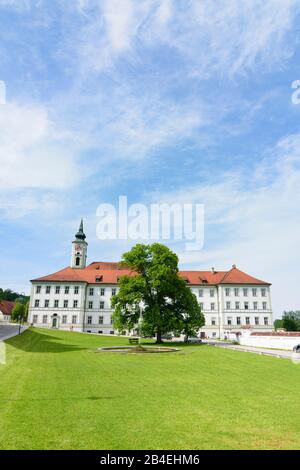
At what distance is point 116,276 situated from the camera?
78.2m

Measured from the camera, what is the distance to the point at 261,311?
7475cm

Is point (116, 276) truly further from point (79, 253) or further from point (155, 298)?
point (155, 298)

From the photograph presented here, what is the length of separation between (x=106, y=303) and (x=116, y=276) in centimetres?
670

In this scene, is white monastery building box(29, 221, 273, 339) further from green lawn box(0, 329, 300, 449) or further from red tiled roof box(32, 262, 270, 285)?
green lawn box(0, 329, 300, 449)

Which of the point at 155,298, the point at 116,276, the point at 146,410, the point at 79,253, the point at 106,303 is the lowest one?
the point at 146,410

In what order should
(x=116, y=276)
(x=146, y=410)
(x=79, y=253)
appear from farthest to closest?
1. (x=79, y=253)
2. (x=116, y=276)
3. (x=146, y=410)

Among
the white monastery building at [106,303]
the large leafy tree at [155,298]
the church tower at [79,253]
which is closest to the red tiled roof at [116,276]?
the white monastery building at [106,303]

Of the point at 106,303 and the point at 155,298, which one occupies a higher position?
the point at 106,303

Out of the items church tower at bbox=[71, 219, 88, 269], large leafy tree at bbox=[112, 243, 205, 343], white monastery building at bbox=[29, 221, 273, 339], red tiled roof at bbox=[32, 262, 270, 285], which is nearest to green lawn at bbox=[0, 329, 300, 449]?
large leafy tree at bbox=[112, 243, 205, 343]

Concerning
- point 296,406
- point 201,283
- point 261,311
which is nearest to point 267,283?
point 261,311

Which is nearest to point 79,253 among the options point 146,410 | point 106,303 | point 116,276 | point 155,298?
point 116,276

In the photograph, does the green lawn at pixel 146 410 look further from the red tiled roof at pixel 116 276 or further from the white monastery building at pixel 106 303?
the red tiled roof at pixel 116 276

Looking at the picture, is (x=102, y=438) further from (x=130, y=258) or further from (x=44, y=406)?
(x=130, y=258)
